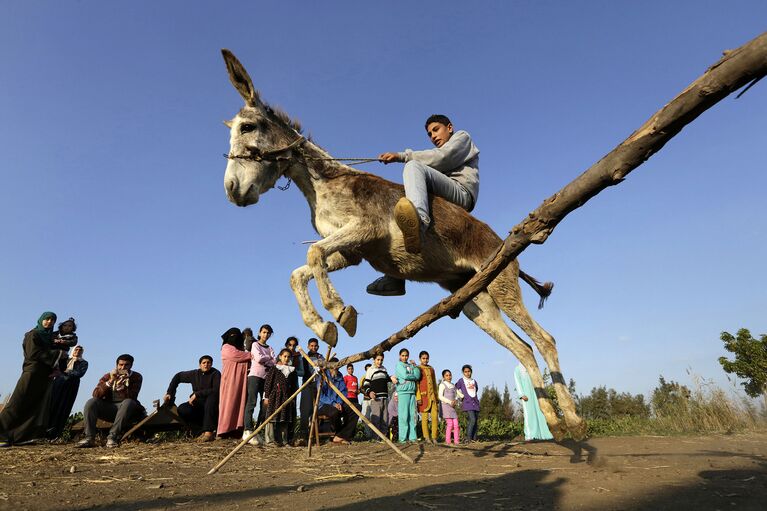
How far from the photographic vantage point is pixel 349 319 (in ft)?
12.8

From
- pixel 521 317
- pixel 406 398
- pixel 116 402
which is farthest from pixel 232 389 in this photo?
pixel 521 317

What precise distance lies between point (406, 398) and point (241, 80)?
853 centimetres

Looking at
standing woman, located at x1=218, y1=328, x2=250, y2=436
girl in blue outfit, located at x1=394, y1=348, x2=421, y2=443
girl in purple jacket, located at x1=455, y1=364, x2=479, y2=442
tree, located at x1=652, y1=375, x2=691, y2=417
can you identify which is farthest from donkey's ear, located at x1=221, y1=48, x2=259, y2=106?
tree, located at x1=652, y1=375, x2=691, y2=417

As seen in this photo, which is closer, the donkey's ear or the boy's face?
the donkey's ear

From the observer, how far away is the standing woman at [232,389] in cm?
936

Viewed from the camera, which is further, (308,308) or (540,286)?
(540,286)

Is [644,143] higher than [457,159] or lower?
lower

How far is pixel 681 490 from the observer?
12.6 ft

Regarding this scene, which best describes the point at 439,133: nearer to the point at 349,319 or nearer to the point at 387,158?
the point at 387,158

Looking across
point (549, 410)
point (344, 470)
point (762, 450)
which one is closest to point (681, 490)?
point (549, 410)

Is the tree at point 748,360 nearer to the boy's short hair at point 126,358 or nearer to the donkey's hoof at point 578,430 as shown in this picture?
the donkey's hoof at point 578,430

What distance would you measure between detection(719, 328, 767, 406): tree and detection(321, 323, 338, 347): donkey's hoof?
19148 mm

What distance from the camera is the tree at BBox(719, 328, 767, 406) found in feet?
55.9

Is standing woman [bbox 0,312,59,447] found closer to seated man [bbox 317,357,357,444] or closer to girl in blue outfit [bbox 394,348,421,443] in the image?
seated man [bbox 317,357,357,444]
